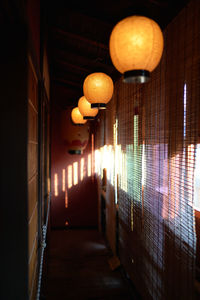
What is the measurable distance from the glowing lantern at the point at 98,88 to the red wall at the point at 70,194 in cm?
609

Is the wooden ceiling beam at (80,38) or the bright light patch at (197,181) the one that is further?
the wooden ceiling beam at (80,38)

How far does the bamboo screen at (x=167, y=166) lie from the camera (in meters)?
2.27

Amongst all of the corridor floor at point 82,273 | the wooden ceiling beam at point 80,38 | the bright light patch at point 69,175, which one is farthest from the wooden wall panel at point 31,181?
the bright light patch at point 69,175

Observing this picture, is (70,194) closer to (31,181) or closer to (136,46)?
(31,181)

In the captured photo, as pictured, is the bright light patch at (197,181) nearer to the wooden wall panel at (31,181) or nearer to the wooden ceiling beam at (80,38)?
the wooden wall panel at (31,181)

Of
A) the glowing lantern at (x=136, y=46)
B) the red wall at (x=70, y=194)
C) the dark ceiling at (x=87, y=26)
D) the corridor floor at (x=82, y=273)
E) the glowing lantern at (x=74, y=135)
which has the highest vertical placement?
the dark ceiling at (x=87, y=26)

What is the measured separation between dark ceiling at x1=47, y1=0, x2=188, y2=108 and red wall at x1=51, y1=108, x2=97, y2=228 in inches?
93.0

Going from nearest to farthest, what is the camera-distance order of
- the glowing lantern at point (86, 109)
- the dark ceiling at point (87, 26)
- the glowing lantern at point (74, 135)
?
the dark ceiling at point (87, 26), the glowing lantern at point (86, 109), the glowing lantern at point (74, 135)

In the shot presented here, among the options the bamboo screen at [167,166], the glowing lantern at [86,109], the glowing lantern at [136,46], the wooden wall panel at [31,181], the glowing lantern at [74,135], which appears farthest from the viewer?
the glowing lantern at [74,135]

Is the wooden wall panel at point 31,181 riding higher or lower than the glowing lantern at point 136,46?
lower

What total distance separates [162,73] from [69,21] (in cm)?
229

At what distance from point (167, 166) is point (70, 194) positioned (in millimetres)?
6517

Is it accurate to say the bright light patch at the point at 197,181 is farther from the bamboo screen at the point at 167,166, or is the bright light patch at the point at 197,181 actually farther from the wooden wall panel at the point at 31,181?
the wooden wall panel at the point at 31,181

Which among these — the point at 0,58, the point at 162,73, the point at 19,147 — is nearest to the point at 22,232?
the point at 19,147
